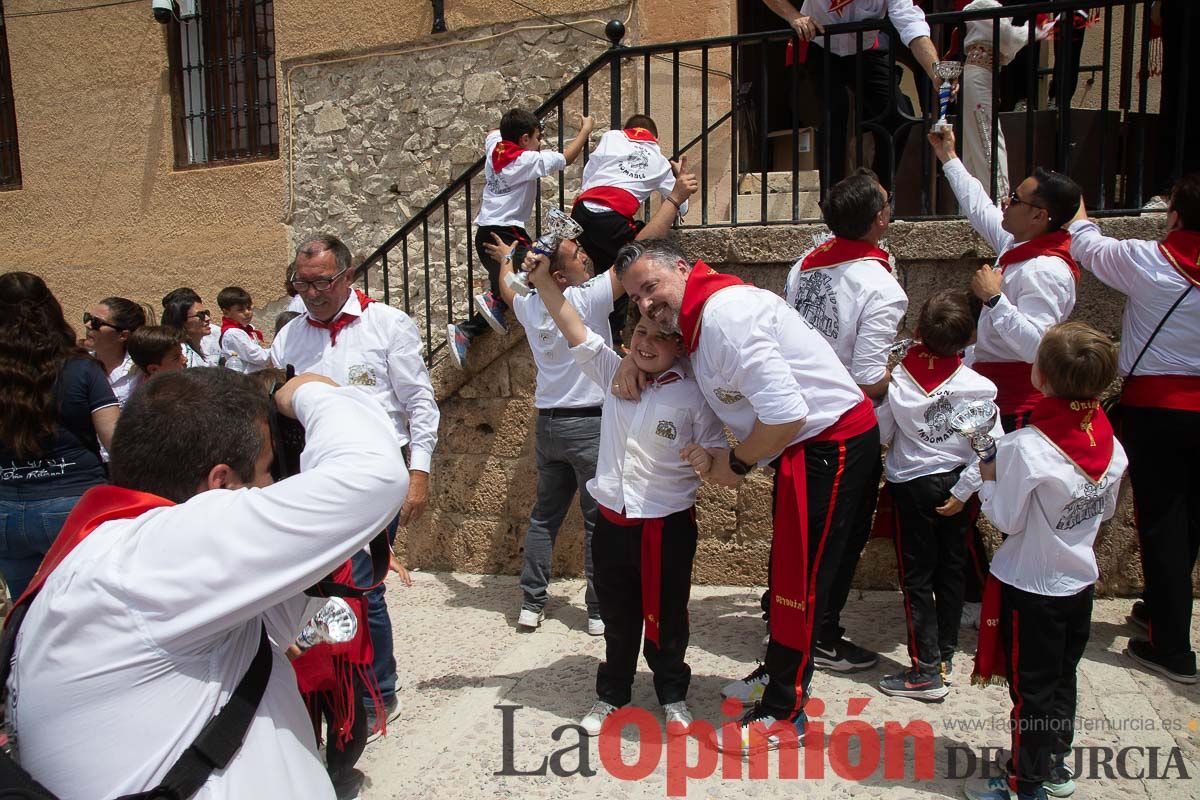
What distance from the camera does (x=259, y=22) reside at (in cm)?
816

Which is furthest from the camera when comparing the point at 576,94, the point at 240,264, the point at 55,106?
the point at 55,106

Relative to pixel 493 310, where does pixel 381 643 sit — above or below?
below

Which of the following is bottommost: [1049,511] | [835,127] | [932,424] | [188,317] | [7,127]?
[1049,511]

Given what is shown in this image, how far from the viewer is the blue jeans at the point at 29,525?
120 inches

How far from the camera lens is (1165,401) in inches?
137

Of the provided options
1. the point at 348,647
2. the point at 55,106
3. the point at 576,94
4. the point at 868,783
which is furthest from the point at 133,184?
the point at 868,783

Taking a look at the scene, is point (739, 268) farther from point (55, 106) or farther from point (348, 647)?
point (55, 106)

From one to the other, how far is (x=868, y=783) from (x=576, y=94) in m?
5.24

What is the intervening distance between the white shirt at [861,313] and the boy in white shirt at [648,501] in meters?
0.72

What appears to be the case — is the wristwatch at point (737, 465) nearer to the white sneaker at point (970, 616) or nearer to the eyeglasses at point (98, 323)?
the white sneaker at point (970, 616)

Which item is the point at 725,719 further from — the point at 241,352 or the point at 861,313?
the point at 241,352

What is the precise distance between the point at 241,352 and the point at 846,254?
416 cm

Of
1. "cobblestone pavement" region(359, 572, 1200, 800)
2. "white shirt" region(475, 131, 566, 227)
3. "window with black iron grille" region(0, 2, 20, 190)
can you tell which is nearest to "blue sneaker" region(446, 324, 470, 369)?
"white shirt" region(475, 131, 566, 227)

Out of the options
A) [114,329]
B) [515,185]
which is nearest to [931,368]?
[515,185]
